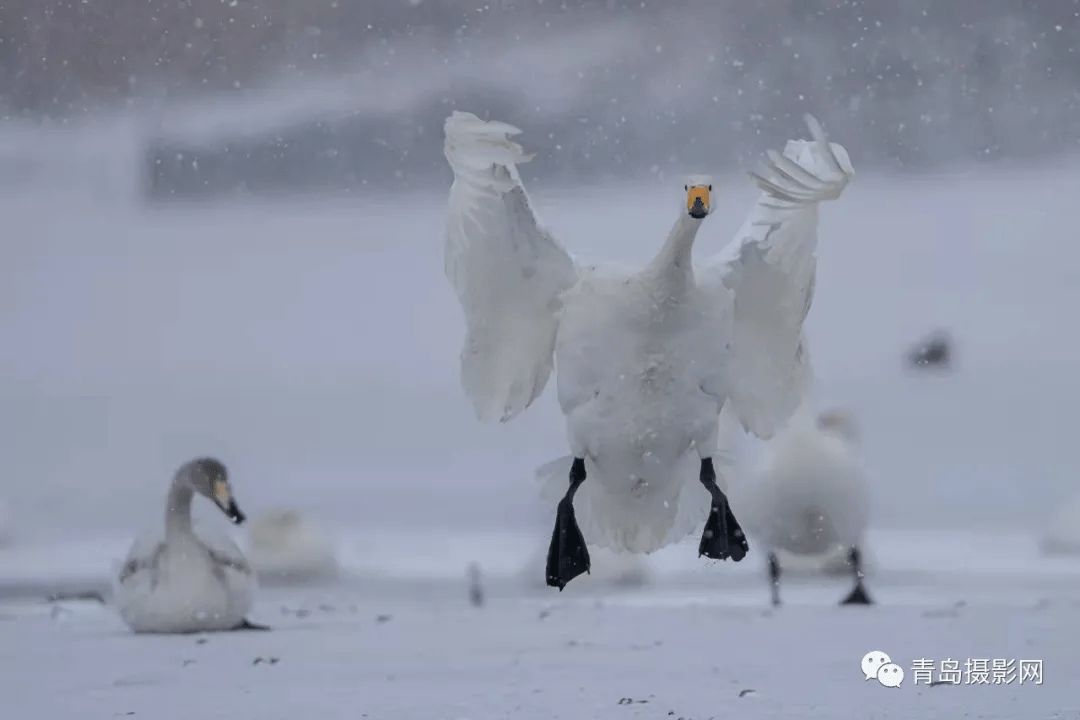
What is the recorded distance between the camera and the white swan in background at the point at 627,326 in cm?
384

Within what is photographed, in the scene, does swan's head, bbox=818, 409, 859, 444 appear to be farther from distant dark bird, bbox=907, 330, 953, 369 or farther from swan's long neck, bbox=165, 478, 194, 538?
swan's long neck, bbox=165, 478, 194, 538

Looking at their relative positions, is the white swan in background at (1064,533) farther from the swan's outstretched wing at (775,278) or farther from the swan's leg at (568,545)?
the swan's leg at (568,545)

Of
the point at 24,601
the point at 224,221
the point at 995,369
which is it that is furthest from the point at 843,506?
the point at 995,369

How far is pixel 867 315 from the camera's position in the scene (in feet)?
40.0

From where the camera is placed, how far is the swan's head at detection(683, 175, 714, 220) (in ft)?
11.5

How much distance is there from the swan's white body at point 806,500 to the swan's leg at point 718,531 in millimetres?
1958

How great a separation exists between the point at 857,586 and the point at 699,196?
2.52m

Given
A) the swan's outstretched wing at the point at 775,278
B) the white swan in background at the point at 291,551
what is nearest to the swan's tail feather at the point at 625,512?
the swan's outstretched wing at the point at 775,278

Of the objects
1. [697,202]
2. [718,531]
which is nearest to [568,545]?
[718,531]

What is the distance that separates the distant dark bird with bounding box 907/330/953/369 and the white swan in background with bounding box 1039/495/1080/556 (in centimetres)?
89

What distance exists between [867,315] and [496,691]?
29.7 ft

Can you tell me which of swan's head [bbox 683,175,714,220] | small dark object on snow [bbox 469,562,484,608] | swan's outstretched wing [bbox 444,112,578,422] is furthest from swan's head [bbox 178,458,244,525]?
swan's head [bbox 683,175,714,220]

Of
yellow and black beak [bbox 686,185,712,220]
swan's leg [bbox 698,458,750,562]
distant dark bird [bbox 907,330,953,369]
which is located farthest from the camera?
distant dark bird [bbox 907,330,953,369]

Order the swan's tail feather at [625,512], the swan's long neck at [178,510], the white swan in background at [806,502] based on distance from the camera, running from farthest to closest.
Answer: the white swan in background at [806,502]
the swan's long neck at [178,510]
the swan's tail feather at [625,512]
